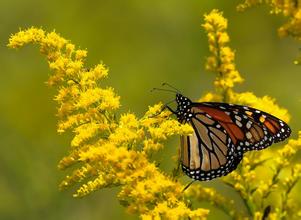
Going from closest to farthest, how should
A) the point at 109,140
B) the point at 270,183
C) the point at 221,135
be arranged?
the point at 109,140, the point at 270,183, the point at 221,135

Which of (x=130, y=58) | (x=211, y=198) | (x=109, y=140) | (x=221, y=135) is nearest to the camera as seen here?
(x=109, y=140)

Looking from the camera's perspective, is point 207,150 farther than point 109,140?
Yes

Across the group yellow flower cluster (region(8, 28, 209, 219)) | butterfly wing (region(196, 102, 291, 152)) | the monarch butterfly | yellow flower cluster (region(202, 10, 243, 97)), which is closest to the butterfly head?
the monarch butterfly

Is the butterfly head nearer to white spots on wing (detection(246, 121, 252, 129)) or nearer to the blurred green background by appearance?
white spots on wing (detection(246, 121, 252, 129))

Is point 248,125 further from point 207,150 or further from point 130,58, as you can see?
→ point 130,58

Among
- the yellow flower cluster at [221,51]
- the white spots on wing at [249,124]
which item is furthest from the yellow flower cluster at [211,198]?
the yellow flower cluster at [221,51]

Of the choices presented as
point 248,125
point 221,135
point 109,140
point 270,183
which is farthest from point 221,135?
point 109,140

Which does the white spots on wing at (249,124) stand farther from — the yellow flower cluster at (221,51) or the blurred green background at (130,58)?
the blurred green background at (130,58)
